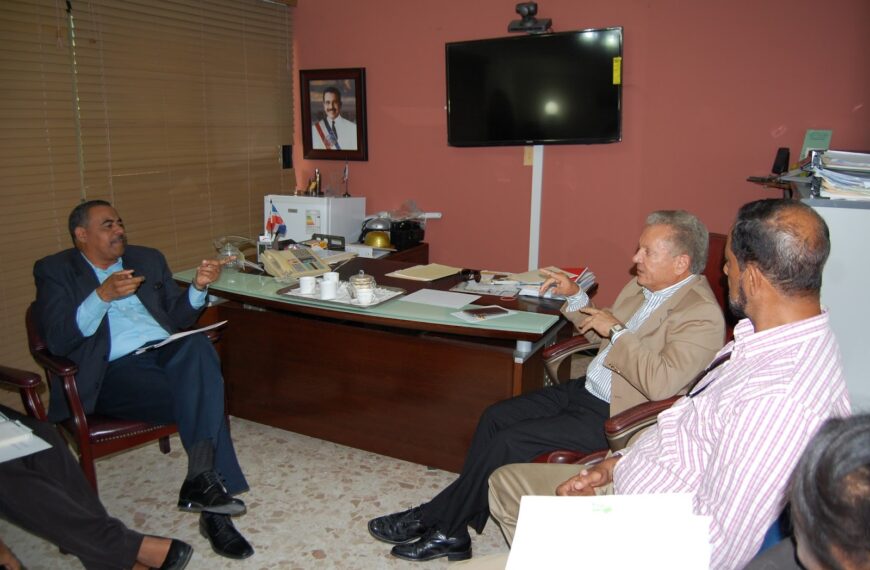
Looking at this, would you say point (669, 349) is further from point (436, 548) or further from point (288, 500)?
point (288, 500)

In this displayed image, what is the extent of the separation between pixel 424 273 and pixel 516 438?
1183mm

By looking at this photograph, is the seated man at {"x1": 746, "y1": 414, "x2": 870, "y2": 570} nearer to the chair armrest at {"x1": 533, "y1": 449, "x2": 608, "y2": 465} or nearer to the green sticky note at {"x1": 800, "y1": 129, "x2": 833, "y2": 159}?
the chair armrest at {"x1": 533, "y1": 449, "x2": 608, "y2": 465}

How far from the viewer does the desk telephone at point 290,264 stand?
3.02m

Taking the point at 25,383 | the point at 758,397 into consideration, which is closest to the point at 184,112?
the point at 25,383

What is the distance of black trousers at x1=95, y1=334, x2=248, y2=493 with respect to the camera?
2459 millimetres

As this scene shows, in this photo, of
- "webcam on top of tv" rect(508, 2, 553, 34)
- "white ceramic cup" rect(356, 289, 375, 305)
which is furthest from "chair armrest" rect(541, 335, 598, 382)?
"webcam on top of tv" rect(508, 2, 553, 34)

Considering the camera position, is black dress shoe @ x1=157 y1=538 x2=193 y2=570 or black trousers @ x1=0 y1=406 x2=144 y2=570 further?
black dress shoe @ x1=157 y1=538 x2=193 y2=570

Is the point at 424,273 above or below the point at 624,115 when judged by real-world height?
below

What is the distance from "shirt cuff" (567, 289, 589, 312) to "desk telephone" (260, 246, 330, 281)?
1.16 metres

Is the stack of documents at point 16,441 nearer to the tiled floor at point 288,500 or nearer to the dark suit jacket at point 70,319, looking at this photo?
the tiled floor at point 288,500

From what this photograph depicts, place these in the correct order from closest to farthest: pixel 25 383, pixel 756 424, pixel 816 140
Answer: pixel 756 424 < pixel 25 383 < pixel 816 140

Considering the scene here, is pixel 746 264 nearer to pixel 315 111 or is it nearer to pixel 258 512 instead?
pixel 258 512

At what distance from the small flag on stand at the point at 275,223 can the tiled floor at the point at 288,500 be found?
1.54 meters

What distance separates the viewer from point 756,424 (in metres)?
1.25
